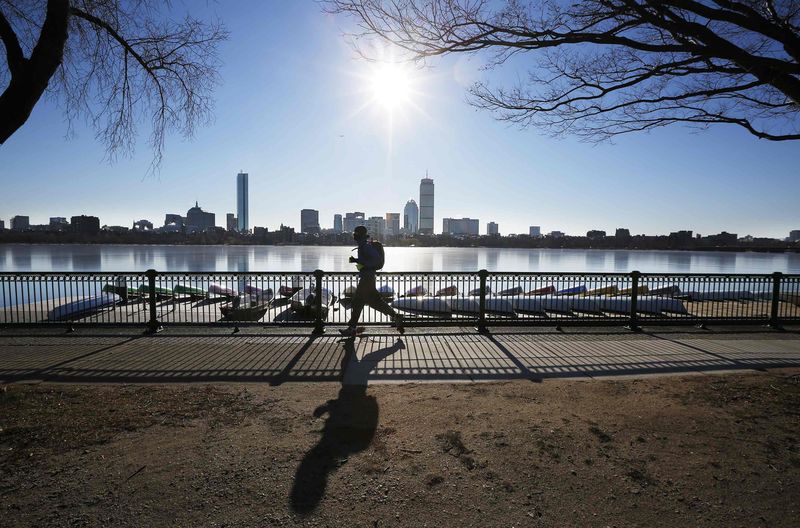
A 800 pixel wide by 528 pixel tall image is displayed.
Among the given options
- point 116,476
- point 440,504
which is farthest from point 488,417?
point 116,476

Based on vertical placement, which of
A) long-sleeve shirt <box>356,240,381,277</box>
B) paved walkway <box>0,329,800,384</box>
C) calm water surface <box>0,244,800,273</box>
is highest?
long-sleeve shirt <box>356,240,381,277</box>

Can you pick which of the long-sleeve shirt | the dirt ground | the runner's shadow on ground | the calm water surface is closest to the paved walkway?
the runner's shadow on ground

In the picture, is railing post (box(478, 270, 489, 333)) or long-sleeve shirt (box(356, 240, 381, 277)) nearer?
long-sleeve shirt (box(356, 240, 381, 277))

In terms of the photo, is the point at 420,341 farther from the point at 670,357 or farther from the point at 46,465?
the point at 46,465

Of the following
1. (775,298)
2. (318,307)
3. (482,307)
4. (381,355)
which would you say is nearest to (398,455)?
(381,355)

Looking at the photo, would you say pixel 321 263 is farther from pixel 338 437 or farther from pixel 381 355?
pixel 338 437

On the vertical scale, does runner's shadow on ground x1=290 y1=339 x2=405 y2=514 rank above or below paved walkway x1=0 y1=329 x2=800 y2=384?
above

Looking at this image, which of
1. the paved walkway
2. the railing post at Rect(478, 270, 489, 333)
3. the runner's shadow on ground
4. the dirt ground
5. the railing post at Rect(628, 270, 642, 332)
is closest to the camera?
the dirt ground

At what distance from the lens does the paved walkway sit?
19.9 ft

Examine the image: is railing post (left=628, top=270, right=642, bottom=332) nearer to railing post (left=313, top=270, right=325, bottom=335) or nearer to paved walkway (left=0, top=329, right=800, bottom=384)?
paved walkway (left=0, top=329, right=800, bottom=384)

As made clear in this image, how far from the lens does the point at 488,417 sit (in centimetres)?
456

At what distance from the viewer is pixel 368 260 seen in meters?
8.35

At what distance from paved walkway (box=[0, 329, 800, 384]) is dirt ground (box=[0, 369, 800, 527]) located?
2.02 feet

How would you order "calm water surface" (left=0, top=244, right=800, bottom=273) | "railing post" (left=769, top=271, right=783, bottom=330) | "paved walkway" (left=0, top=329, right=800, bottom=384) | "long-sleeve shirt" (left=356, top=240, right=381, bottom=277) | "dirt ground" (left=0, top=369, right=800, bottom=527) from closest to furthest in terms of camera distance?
"dirt ground" (left=0, top=369, right=800, bottom=527), "paved walkway" (left=0, top=329, right=800, bottom=384), "long-sleeve shirt" (left=356, top=240, right=381, bottom=277), "railing post" (left=769, top=271, right=783, bottom=330), "calm water surface" (left=0, top=244, right=800, bottom=273)
